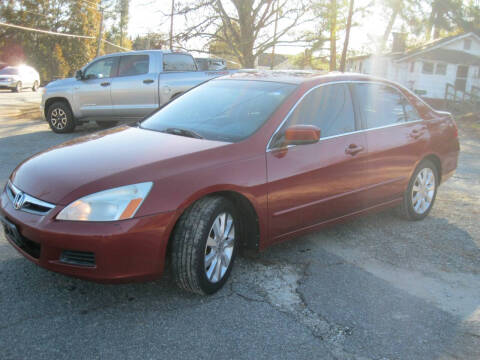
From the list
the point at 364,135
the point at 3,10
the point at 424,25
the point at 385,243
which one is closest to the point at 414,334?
the point at 385,243

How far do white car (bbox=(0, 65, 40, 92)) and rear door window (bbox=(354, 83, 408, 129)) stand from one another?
28.5 meters

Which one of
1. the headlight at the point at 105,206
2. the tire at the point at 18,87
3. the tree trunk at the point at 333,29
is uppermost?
the tree trunk at the point at 333,29

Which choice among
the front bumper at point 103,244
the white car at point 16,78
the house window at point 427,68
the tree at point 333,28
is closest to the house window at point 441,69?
the house window at point 427,68

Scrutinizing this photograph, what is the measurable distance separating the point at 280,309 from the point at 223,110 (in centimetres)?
176

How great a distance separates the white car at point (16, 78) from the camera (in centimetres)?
2880

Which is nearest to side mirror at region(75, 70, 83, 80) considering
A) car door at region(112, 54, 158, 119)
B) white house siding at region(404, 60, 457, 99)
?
car door at region(112, 54, 158, 119)

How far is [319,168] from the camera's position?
13.1ft

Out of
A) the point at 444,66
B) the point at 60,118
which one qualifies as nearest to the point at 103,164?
the point at 60,118

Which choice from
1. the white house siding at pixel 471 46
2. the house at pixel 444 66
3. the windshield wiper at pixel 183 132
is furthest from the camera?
the white house siding at pixel 471 46

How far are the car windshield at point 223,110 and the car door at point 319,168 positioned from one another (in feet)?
0.75

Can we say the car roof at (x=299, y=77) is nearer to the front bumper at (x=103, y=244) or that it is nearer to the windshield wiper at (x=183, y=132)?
the windshield wiper at (x=183, y=132)

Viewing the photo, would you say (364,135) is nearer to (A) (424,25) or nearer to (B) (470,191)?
(B) (470,191)

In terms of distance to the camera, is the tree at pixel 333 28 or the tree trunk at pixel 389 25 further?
the tree trunk at pixel 389 25

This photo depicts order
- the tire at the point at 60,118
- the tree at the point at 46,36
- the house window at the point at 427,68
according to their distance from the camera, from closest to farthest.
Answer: the tire at the point at 60,118 → the house window at the point at 427,68 → the tree at the point at 46,36
